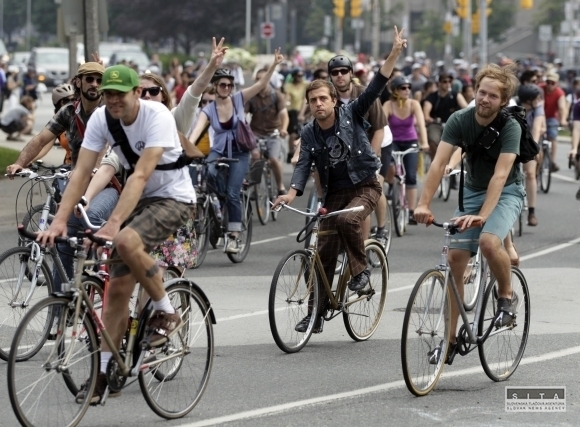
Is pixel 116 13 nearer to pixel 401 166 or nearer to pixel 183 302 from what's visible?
pixel 401 166

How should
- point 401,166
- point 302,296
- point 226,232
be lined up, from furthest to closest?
1. point 401,166
2. point 226,232
3. point 302,296

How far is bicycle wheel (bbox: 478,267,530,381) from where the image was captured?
8.02m

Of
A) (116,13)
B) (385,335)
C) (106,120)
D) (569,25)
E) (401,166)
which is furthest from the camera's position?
(116,13)

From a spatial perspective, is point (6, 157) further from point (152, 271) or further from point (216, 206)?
point (152, 271)

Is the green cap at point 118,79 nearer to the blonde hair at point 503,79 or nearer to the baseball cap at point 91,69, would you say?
the blonde hair at point 503,79

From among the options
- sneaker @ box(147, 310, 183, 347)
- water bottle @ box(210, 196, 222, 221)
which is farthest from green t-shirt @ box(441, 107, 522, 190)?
water bottle @ box(210, 196, 222, 221)

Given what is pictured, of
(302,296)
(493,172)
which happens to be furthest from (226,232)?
(493,172)

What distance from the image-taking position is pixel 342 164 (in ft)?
30.3

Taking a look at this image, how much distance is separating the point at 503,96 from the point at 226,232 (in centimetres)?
566

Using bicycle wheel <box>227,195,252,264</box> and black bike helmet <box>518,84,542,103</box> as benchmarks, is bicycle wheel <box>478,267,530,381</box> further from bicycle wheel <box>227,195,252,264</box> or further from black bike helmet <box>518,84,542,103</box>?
black bike helmet <box>518,84,542,103</box>

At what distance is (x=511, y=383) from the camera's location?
8086 mm

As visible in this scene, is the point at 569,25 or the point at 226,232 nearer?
the point at 226,232

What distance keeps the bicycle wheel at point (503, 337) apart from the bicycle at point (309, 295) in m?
1.26

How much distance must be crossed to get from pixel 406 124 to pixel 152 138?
9.42 m
